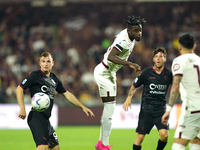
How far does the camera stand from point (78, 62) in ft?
61.9

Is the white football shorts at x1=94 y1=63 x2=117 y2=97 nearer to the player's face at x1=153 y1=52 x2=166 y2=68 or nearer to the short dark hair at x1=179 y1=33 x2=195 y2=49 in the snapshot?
the player's face at x1=153 y1=52 x2=166 y2=68

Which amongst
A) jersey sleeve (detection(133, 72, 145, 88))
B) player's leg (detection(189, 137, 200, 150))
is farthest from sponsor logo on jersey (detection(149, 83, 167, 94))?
player's leg (detection(189, 137, 200, 150))

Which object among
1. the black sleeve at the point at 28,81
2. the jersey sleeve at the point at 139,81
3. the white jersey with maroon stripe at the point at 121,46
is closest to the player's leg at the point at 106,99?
the white jersey with maroon stripe at the point at 121,46

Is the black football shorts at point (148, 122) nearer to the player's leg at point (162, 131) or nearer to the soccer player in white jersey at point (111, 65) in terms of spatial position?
the player's leg at point (162, 131)

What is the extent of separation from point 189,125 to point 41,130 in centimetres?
247

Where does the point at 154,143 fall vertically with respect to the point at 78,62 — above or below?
below

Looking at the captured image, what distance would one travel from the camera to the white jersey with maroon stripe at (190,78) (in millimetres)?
5312

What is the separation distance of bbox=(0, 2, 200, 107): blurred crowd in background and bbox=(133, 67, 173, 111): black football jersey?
945 cm

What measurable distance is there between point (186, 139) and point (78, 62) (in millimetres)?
13866

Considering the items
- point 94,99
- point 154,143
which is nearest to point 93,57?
point 94,99

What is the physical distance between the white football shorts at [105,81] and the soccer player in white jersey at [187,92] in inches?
84.0

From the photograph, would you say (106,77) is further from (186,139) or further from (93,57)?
(93,57)

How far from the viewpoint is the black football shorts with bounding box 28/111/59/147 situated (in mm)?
6094

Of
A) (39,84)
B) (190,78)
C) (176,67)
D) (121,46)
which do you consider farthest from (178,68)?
(39,84)
